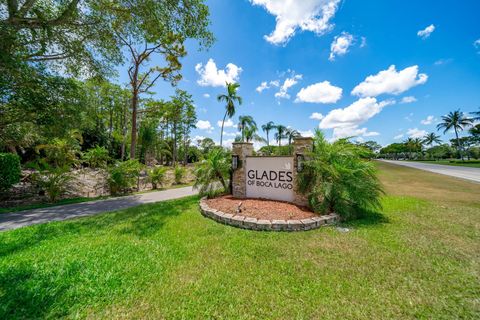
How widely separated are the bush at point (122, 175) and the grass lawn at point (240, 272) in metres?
4.30

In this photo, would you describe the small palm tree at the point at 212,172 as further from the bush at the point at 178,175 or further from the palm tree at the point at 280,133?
the palm tree at the point at 280,133

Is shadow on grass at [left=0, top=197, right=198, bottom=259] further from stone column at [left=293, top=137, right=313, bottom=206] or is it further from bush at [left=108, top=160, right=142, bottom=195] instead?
stone column at [left=293, top=137, right=313, bottom=206]

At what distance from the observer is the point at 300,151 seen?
5387 mm

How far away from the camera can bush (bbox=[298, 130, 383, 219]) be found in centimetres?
468

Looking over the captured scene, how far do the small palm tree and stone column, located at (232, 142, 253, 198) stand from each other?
1.86 feet

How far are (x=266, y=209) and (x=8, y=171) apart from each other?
10752mm

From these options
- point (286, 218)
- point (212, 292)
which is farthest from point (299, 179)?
point (212, 292)

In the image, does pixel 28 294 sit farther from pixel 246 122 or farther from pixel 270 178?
pixel 246 122

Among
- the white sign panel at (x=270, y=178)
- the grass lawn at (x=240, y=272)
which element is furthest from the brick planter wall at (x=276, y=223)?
Answer: the white sign panel at (x=270, y=178)

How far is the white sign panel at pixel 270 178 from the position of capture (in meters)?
5.85

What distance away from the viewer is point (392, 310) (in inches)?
80.3

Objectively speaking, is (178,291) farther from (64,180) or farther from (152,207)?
(64,180)

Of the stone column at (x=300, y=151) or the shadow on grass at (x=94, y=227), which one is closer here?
the shadow on grass at (x=94, y=227)

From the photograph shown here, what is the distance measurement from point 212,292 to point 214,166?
514 cm
